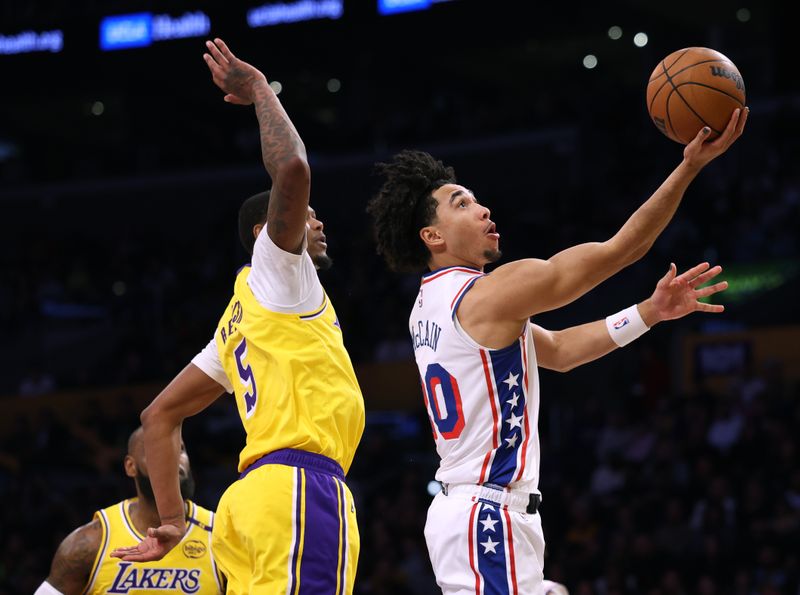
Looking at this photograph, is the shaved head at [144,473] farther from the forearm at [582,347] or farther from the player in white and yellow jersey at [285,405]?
the forearm at [582,347]

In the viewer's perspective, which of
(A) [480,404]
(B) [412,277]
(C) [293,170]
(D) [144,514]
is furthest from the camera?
(B) [412,277]

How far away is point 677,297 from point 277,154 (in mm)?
1647

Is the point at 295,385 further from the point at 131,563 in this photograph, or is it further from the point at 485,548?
the point at 131,563

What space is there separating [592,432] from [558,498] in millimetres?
1288

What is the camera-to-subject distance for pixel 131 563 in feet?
18.2

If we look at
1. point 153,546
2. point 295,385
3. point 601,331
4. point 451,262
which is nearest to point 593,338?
point 601,331

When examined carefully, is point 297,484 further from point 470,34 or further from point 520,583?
→ point 470,34

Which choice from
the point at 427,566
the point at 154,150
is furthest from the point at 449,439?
the point at 154,150

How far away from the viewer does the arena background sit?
11.2 m

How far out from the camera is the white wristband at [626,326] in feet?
15.4

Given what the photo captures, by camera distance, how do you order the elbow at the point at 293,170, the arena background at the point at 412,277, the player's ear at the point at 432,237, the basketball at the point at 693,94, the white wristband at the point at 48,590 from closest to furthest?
the elbow at the point at 293,170
the basketball at the point at 693,94
the player's ear at the point at 432,237
the white wristband at the point at 48,590
the arena background at the point at 412,277

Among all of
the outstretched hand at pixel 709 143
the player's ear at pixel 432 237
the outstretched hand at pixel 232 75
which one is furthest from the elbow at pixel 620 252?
the outstretched hand at pixel 232 75

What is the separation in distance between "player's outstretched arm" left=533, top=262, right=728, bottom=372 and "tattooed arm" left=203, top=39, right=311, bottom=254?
3.95 feet

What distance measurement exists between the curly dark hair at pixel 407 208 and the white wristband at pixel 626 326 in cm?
78
